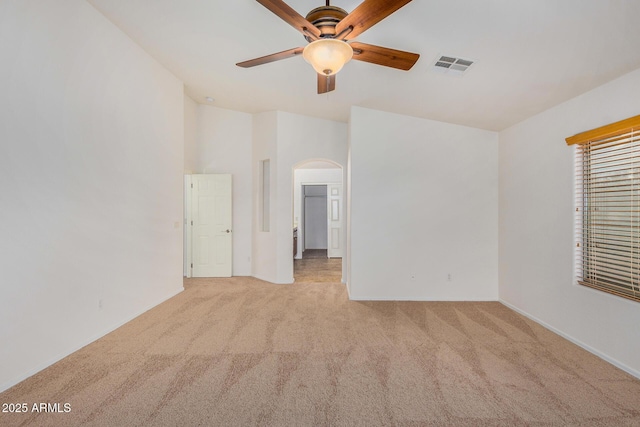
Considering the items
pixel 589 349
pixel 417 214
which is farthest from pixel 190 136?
pixel 589 349

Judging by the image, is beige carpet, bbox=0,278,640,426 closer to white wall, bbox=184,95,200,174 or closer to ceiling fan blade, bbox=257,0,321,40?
ceiling fan blade, bbox=257,0,321,40

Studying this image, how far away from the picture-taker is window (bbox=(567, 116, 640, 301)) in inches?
93.7

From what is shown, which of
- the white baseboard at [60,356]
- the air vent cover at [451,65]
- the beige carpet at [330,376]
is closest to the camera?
the beige carpet at [330,376]

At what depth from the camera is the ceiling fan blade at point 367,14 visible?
1.46 meters

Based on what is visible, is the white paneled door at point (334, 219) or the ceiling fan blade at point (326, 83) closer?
the ceiling fan blade at point (326, 83)

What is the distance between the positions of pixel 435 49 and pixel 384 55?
2.81 ft

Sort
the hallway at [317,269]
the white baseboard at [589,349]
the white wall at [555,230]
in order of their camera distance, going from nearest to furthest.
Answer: the white baseboard at [589,349]
the white wall at [555,230]
the hallway at [317,269]

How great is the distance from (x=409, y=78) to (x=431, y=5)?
1116 mm

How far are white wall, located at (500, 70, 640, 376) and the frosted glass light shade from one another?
252cm

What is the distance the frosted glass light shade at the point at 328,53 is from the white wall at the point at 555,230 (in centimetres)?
252

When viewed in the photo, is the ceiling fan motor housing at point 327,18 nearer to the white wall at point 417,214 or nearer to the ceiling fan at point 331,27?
the ceiling fan at point 331,27

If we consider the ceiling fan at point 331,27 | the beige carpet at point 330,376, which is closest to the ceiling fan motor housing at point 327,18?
the ceiling fan at point 331,27

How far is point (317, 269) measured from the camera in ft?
21.0

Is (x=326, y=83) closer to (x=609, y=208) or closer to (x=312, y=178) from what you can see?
(x=609, y=208)
